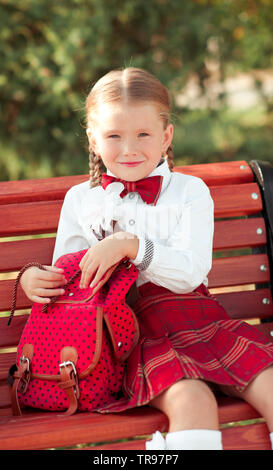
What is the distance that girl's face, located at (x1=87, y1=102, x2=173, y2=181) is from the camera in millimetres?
2195

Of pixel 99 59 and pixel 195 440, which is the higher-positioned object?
pixel 99 59

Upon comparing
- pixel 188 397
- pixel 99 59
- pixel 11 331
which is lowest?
pixel 188 397

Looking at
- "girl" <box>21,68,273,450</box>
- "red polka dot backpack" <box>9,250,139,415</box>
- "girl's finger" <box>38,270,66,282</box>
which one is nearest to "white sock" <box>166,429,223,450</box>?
"girl" <box>21,68,273,450</box>

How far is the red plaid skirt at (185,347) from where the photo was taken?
1907 millimetres

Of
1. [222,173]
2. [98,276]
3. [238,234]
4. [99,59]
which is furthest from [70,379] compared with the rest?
[99,59]

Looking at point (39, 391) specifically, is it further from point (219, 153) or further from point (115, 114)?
point (219, 153)

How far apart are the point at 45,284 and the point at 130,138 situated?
23.2 inches

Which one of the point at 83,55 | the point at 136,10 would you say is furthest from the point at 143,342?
the point at 136,10

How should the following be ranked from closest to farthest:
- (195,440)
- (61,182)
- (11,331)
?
(195,440) < (11,331) < (61,182)

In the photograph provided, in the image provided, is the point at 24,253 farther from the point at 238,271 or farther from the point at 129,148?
the point at 238,271

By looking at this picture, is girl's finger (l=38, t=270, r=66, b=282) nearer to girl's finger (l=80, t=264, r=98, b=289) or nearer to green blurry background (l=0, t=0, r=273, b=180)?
girl's finger (l=80, t=264, r=98, b=289)

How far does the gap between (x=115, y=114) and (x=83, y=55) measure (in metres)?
4.60

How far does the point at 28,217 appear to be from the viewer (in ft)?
8.42

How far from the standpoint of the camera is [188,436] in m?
1.71
